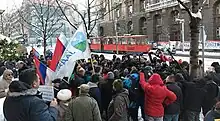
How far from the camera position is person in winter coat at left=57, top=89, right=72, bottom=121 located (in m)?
5.57

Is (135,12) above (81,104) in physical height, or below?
above

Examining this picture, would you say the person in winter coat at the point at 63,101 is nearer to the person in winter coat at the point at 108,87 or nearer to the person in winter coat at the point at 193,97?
the person in winter coat at the point at 108,87

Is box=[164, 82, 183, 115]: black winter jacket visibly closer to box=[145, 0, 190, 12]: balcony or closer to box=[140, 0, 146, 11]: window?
box=[145, 0, 190, 12]: balcony

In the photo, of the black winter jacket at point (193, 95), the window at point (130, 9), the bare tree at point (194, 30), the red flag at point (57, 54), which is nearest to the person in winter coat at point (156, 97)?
the black winter jacket at point (193, 95)

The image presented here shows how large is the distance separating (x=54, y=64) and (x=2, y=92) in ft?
4.63

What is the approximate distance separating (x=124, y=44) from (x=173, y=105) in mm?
40419

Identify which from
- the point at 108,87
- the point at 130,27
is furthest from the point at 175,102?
the point at 130,27

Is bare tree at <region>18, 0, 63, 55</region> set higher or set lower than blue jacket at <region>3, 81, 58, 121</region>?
higher

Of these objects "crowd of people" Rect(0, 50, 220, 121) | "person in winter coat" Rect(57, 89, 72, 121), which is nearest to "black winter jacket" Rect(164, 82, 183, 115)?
"crowd of people" Rect(0, 50, 220, 121)

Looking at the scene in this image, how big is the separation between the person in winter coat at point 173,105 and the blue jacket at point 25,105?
3.37 metres

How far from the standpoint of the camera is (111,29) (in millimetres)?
79062

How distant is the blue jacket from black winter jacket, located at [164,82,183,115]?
3360 mm

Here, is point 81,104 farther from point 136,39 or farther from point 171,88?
point 136,39

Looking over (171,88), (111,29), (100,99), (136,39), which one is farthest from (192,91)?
(111,29)
